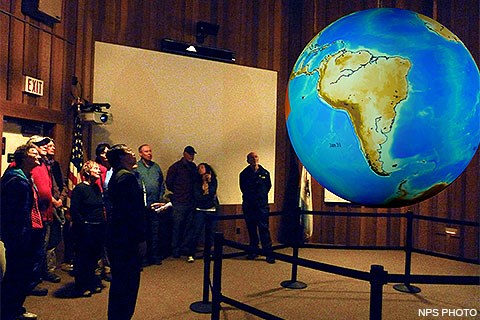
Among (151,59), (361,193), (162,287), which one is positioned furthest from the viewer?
(151,59)

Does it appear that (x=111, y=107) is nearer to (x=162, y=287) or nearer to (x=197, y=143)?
(x=197, y=143)

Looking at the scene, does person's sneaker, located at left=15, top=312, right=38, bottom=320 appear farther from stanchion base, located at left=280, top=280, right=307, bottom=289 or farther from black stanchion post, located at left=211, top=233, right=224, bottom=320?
stanchion base, located at left=280, top=280, right=307, bottom=289

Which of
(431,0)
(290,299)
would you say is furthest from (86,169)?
(431,0)

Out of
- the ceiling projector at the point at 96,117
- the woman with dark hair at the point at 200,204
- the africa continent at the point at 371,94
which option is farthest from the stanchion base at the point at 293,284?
the africa continent at the point at 371,94

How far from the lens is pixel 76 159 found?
534 cm

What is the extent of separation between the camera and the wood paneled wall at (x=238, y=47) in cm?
501

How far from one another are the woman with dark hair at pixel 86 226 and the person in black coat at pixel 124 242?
3.81 feet

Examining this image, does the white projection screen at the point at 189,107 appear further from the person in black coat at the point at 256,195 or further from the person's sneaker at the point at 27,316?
the person's sneaker at the point at 27,316

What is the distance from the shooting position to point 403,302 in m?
4.30

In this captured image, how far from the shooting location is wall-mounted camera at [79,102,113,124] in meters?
5.46

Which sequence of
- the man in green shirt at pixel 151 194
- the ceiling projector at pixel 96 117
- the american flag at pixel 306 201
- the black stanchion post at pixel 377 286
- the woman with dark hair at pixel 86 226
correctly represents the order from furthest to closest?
the american flag at pixel 306 201 → the man in green shirt at pixel 151 194 → the ceiling projector at pixel 96 117 → the woman with dark hair at pixel 86 226 → the black stanchion post at pixel 377 286

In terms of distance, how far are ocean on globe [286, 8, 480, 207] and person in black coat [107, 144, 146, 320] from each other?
1.71 meters

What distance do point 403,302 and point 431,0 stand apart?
4964 mm

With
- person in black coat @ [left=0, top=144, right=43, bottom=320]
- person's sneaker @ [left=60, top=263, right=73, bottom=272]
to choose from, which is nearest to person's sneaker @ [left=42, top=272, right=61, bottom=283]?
person's sneaker @ [left=60, top=263, right=73, bottom=272]
